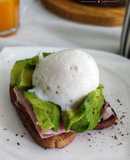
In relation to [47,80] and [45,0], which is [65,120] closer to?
[47,80]

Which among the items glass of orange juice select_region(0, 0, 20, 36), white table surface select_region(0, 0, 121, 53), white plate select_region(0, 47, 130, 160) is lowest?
white plate select_region(0, 47, 130, 160)

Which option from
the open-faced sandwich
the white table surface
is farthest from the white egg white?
the white table surface

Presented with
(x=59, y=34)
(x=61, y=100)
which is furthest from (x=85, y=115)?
(x=59, y=34)

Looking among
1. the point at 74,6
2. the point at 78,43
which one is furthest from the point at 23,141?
the point at 74,6

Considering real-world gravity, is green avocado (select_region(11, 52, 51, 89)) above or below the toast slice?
above

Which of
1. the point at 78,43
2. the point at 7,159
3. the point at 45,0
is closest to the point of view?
the point at 7,159

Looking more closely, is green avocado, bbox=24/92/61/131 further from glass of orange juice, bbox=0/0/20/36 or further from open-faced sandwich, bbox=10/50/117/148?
glass of orange juice, bbox=0/0/20/36
